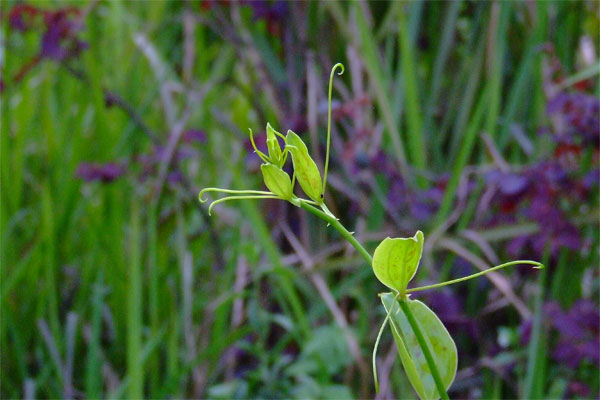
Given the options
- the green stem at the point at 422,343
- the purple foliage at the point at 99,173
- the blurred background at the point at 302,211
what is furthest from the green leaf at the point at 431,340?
the purple foliage at the point at 99,173

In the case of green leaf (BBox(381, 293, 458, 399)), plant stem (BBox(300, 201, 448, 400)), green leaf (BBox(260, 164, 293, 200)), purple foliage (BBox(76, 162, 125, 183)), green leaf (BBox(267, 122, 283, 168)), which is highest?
green leaf (BBox(267, 122, 283, 168))

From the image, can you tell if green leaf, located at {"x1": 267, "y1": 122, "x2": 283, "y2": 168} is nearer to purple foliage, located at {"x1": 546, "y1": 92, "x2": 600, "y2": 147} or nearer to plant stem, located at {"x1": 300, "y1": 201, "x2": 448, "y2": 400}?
plant stem, located at {"x1": 300, "y1": 201, "x2": 448, "y2": 400}

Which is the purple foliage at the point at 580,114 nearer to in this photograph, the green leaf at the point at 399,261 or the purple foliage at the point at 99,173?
the purple foliage at the point at 99,173

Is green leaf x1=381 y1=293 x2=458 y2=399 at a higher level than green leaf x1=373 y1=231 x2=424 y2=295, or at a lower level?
lower

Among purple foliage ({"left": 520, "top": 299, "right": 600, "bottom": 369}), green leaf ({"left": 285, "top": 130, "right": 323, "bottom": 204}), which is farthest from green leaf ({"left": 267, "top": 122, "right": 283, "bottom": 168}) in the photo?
purple foliage ({"left": 520, "top": 299, "right": 600, "bottom": 369})

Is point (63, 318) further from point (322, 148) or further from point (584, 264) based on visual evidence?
point (584, 264)

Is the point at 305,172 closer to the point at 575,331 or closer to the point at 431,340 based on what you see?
the point at 431,340

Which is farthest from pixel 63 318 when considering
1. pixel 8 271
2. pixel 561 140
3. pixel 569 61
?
pixel 569 61
